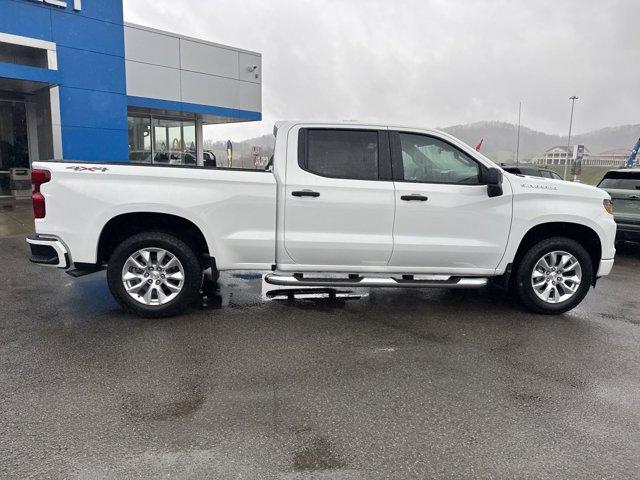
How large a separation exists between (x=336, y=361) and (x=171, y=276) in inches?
80.1

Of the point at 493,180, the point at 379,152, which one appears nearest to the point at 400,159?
the point at 379,152

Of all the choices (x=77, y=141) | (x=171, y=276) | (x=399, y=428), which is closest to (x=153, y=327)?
(x=171, y=276)

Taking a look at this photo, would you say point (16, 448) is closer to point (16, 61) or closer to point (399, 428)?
point (399, 428)

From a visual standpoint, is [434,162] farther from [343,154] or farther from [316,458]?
[316,458]

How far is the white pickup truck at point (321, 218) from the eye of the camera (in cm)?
486

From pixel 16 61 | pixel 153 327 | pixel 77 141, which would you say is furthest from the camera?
pixel 77 141

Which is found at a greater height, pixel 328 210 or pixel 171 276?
pixel 328 210

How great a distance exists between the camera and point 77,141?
48.6ft

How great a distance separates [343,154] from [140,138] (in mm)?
17892

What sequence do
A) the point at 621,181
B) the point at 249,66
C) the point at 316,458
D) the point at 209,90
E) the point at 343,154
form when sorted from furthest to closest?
1. the point at 249,66
2. the point at 209,90
3. the point at 621,181
4. the point at 343,154
5. the point at 316,458

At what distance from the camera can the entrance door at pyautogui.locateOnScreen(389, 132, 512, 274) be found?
5133mm

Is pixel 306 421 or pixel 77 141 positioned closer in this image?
pixel 306 421

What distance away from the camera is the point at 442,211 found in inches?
203

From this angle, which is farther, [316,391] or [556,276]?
[556,276]
